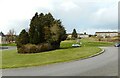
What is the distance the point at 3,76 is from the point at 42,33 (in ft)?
78.8

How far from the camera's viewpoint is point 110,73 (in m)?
16.6

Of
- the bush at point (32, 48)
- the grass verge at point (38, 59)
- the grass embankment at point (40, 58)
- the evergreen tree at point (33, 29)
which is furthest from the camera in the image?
the evergreen tree at point (33, 29)

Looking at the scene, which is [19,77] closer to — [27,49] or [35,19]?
[27,49]

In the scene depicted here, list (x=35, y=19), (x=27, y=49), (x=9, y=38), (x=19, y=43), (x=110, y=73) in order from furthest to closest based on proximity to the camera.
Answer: (x=9, y=38), (x=35, y=19), (x=19, y=43), (x=27, y=49), (x=110, y=73)

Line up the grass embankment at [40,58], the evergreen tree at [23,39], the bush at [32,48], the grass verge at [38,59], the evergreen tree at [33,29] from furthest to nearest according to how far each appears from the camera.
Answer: the evergreen tree at [33,29] < the evergreen tree at [23,39] < the bush at [32,48] < the grass embankment at [40,58] < the grass verge at [38,59]

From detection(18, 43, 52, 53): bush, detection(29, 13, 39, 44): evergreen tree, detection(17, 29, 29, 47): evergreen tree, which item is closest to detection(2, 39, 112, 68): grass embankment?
detection(18, 43, 52, 53): bush

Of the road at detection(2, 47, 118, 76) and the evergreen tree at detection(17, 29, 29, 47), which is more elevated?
the evergreen tree at detection(17, 29, 29, 47)

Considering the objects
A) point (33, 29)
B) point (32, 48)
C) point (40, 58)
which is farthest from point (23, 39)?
point (40, 58)

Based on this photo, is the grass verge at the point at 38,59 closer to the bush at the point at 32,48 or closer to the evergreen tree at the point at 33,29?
the bush at the point at 32,48

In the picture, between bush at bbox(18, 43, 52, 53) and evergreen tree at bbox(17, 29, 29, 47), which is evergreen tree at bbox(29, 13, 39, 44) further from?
bush at bbox(18, 43, 52, 53)

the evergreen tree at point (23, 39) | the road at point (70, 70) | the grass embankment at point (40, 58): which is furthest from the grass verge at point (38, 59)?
the evergreen tree at point (23, 39)

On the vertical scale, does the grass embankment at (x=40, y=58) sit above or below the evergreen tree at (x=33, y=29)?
below

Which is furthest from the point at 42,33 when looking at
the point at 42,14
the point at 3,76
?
the point at 3,76

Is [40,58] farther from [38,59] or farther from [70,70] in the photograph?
[70,70]
